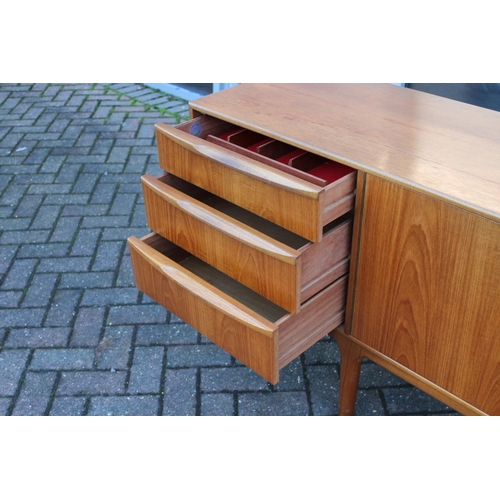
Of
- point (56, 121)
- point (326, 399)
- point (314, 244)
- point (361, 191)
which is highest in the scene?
point (361, 191)

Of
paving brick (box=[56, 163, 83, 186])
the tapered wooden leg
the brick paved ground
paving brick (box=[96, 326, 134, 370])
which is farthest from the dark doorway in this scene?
paving brick (box=[56, 163, 83, 186])

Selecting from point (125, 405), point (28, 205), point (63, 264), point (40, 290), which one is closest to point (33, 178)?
point (28, 205)

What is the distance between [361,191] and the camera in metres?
1.37

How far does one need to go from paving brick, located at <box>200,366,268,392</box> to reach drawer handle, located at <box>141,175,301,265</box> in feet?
2.45

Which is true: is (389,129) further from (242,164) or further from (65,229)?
(65,229)

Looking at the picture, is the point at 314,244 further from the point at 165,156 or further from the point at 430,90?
the point at 430,90

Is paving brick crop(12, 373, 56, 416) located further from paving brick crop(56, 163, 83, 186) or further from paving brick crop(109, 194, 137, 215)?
paving brick crop(56, 163, 83, 186)

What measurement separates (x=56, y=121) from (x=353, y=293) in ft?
9.74

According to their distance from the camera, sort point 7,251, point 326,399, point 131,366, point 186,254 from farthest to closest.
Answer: point 7,251
point 131,366
point 326,399
point 186,254

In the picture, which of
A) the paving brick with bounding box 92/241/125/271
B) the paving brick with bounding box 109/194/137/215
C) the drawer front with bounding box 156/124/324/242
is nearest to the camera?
the drawer front with bounding box 156/124/324/242

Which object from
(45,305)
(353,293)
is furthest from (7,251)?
(353,293)

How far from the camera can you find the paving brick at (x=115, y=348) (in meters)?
2.13

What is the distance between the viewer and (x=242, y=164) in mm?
1443

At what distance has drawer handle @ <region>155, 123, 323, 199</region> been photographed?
4.33 ft
